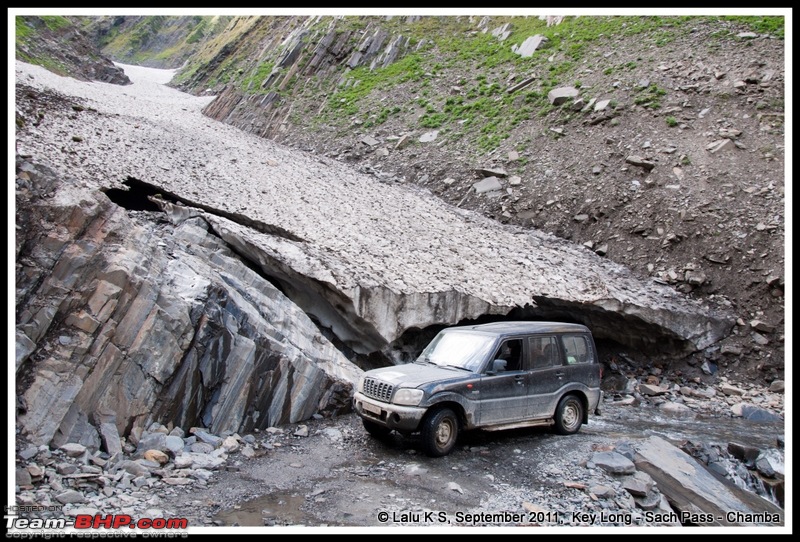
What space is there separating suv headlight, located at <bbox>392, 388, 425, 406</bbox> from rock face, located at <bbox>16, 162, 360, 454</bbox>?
2171 millimetres

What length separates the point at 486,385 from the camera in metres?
7.91

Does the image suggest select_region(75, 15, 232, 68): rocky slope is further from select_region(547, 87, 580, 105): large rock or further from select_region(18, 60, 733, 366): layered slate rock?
select_region(18, 60, 733, 366): layered slate rock

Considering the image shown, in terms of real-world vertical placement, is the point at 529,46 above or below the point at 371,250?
above

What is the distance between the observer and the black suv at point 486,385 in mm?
7422

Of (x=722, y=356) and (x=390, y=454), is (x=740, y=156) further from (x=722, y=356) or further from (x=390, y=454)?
(x=390, y=454)

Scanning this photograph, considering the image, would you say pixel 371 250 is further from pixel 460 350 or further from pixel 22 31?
pixel 22 31

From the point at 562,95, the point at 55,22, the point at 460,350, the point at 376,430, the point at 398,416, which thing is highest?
the point at 55,22

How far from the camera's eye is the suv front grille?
7.52 m

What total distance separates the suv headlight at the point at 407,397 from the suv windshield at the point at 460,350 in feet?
3.61

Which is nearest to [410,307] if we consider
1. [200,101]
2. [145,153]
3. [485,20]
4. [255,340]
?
[255,340]

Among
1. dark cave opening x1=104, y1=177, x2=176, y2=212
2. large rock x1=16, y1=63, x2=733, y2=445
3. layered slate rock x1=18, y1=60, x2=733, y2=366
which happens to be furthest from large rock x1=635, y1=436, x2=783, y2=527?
dark cave opening x1=104, y1=177, x2=176, y2=212

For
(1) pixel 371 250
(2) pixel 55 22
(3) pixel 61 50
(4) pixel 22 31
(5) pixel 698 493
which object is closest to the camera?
(5) pixel 698 493

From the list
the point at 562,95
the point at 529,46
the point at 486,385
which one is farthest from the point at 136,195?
the point at 529,46

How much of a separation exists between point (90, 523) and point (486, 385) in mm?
5016
